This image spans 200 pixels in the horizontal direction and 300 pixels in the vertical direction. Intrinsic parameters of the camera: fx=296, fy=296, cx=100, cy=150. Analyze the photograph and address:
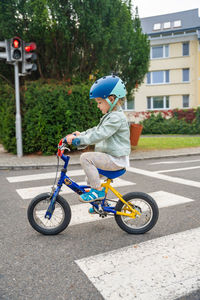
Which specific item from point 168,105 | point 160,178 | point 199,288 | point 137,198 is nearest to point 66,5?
point 160,178

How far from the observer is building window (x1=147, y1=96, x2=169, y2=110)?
113 feet

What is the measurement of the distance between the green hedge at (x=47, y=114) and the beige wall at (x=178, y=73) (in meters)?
23.3

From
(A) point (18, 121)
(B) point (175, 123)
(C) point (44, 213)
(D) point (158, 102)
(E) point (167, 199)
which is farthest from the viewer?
(D) point (158, 102)

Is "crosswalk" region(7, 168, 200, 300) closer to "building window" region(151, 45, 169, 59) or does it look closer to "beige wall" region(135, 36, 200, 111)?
"beige wall" region(135, 36, 200, 111)

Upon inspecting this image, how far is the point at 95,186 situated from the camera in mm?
3316

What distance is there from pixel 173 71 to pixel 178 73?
61 centimetres

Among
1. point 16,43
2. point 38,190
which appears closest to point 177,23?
point 16,43

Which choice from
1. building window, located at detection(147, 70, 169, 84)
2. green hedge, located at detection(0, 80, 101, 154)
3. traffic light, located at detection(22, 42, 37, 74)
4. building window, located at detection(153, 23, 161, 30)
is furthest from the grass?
building window, located at detection(153, 23, 161, 30)

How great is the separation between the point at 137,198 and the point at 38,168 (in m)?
5.65

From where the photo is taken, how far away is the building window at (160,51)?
34.3m

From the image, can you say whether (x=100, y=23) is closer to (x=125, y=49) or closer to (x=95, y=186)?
(x=125, y=49)

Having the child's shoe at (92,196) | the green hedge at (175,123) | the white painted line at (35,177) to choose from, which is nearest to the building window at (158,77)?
the green hedge at (175,123)

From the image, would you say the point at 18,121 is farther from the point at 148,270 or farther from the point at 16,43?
the point at 148,270

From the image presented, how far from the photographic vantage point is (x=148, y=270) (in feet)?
8.51
